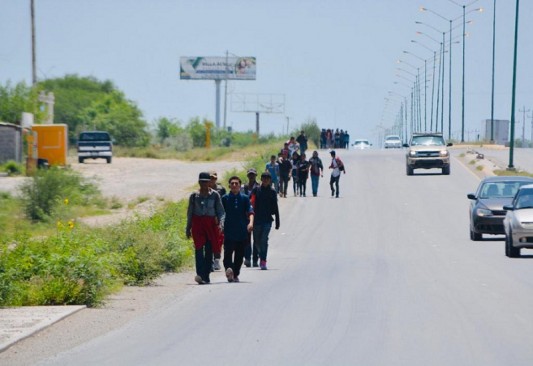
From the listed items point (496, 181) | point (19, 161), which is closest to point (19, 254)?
point (496, 181)

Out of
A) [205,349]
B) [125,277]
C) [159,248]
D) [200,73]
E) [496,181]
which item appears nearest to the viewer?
[205,349]

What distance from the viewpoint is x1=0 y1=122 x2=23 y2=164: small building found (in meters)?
76.8

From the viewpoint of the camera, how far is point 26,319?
642 inches

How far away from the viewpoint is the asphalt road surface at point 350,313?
1294 cm

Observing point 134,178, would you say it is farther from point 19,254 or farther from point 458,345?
point 458,345

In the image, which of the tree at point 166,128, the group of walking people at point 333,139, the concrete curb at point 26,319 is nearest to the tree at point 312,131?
the group of walking people at point 333,139

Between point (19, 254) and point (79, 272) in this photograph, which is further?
point (19, 254)

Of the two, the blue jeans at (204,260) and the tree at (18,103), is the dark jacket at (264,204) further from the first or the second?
the tree at (18,103)

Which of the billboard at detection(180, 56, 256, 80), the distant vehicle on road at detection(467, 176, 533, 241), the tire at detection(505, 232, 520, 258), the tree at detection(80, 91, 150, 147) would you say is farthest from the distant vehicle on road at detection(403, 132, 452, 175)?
the billboard at detection(180, 56, 256, 80)

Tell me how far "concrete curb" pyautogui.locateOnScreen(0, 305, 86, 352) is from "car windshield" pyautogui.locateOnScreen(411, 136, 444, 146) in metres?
48.6

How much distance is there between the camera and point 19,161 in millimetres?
77812

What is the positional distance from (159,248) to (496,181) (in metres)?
12.9

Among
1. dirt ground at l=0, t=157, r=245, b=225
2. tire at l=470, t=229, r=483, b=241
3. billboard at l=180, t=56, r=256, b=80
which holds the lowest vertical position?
dirt ground at l=0, t=157, r=245, b=225

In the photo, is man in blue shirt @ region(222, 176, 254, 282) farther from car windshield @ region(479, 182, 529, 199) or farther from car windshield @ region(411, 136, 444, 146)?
car windshield @ region(411, 136, 444, 146)
